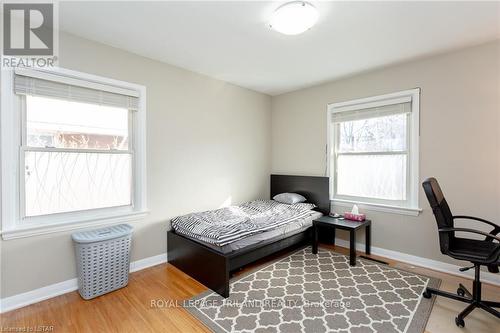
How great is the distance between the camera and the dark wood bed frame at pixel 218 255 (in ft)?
7.42

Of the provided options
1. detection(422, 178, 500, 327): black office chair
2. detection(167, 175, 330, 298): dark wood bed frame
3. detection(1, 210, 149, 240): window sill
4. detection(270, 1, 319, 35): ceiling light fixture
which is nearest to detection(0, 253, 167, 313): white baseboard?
detection(1, 210, 149, 240): window sill

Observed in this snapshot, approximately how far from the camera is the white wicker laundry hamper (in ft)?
7.15

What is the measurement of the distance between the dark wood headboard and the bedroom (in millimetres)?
119

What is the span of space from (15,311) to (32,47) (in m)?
2.30

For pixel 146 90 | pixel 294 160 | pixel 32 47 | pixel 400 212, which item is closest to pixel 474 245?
pixel 400 212

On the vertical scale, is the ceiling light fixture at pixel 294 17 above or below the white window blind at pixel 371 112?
above

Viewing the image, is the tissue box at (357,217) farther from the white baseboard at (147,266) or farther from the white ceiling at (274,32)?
the white ceiling at (274,32)

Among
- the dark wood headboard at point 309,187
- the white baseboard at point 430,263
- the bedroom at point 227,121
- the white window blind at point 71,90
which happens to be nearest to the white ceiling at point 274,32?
the bedroom at point 227,121

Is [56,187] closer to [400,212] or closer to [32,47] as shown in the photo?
[32,47]

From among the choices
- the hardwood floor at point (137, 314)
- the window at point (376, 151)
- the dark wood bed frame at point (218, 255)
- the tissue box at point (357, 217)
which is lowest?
the hardwood floor at point (137, 314)

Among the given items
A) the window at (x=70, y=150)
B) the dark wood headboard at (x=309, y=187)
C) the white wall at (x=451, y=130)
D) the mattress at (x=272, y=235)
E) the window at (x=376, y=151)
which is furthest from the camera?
the dark wood headboard at (x=309, y=187)

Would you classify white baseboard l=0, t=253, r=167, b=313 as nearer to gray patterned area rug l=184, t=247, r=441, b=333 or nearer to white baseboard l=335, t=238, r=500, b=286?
gray patterned area rug l=184, t=247, r=441, b=333

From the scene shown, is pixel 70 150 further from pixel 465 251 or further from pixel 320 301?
pixel 465 251

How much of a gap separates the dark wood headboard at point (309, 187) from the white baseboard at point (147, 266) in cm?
61
